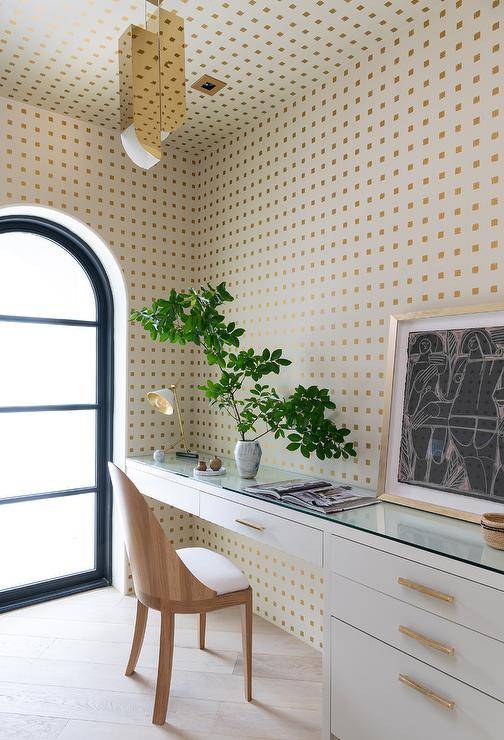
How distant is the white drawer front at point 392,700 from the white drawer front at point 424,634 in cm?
3

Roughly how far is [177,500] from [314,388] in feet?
2.93

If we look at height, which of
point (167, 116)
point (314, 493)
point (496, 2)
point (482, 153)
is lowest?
point (314, 493)

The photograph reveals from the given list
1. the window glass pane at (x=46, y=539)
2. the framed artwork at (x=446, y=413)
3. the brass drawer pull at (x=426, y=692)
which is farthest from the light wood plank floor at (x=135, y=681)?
the framed artwork at (x=446, y=413)

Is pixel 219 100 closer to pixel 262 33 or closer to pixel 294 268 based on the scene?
pixel 262 33

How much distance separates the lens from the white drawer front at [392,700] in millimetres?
1385

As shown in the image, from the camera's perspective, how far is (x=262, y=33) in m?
2.18

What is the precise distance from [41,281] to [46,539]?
150 cm

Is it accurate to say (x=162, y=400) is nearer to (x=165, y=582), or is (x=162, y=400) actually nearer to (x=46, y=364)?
(x=46, y=364)

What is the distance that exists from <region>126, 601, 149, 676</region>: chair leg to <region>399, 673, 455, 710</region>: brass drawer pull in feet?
3.65

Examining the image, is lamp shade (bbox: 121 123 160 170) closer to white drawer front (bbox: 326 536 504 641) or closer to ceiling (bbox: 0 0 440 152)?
ceiling (bbox: 0 0 440 152)

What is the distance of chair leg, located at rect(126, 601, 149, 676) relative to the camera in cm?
224

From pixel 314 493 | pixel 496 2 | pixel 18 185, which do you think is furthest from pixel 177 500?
pixel 496 2

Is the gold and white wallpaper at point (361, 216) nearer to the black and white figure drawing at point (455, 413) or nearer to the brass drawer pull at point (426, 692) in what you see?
the black and white figure drawing at point (455, 413)

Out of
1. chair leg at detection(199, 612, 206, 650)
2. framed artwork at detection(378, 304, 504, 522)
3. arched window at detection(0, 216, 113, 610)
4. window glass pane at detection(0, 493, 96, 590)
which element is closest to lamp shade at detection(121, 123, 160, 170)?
framed artwork at detection(378, 304, 504, 522)
